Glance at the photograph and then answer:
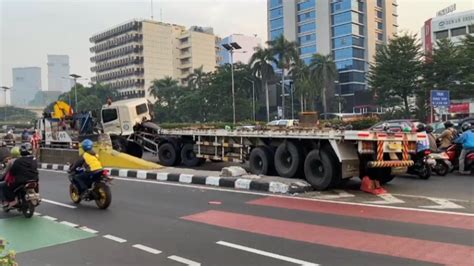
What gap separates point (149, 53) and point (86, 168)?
384 feet

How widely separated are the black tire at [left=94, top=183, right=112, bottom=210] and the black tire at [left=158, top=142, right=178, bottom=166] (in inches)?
297

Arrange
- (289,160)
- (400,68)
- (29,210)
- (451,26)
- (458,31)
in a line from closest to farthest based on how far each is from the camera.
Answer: (29,210)
(289,160)
(400,68)
(458,31)
(451,26)

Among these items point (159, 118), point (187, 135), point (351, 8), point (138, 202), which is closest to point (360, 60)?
point (351, 8)

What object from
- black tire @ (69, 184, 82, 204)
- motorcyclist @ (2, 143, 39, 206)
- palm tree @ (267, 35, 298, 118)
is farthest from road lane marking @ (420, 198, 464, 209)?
palm tree @ (267, 35, 298, 118)

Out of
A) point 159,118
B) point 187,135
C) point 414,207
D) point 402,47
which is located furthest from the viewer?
point 159,118

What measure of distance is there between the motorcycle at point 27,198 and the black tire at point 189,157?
8030mm

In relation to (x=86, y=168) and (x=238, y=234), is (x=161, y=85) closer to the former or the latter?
(x=86, y=168)

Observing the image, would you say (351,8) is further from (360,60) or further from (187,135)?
(187,135)

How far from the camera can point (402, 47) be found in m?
45.1

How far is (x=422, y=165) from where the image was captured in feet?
40.4

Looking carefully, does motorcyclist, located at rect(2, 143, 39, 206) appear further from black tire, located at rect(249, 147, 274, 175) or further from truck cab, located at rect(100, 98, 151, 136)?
truck cab, located at rect(100, 98, 151, 136)

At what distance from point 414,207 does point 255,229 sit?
325cm

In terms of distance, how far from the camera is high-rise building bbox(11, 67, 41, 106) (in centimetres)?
15988

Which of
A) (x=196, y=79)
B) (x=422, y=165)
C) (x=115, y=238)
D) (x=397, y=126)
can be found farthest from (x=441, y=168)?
(x=196, y=79)
